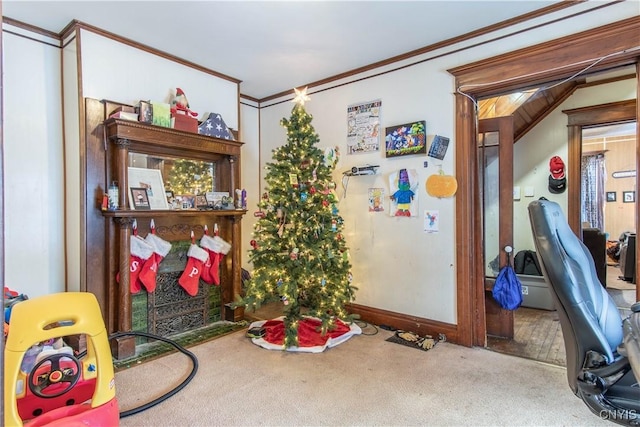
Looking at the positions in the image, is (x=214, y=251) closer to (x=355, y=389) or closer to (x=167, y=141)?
(x=167, y=141)

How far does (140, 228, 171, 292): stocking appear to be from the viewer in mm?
3086

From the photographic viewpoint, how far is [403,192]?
11.1 ft

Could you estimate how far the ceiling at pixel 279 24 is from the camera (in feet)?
8.52

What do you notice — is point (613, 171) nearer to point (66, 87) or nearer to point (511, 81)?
point (511, 81)

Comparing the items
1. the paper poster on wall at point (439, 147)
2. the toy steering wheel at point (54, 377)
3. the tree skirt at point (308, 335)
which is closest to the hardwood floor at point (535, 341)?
the tree skirt at point (308, 335)

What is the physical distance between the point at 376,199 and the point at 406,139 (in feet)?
2.17

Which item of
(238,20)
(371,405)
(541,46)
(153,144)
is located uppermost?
(238,20)

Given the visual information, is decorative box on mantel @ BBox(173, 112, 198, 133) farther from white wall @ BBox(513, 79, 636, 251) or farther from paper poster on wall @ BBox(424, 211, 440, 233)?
white wall @ BBox(513, 79, 636, 251)

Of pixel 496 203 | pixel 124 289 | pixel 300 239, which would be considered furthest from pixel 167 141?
pixel 496 203

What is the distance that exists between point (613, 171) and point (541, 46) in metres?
7.11

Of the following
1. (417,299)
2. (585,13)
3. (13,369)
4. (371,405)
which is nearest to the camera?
(13,369)

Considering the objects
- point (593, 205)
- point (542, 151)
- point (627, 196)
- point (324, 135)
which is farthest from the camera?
point (593, 205)

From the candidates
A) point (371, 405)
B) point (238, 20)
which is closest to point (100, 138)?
point (238, 20)

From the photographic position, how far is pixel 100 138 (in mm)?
2906
